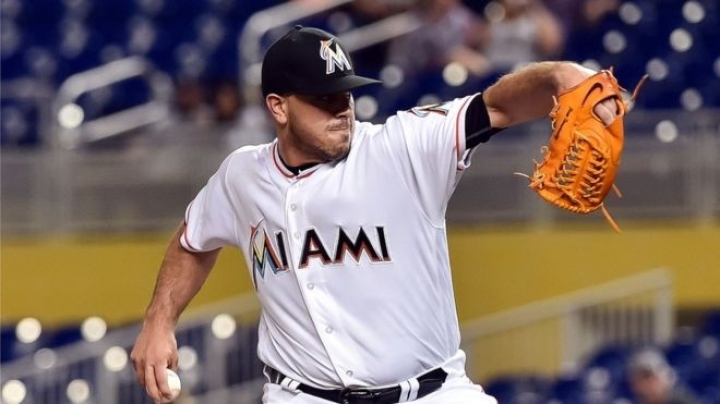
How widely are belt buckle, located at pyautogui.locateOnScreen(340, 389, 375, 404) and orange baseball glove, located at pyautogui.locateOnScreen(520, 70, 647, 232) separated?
79cm

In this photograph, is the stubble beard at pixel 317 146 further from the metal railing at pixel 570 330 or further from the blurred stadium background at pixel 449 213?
the metal railing at pixel 570 330

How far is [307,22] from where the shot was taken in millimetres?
12414

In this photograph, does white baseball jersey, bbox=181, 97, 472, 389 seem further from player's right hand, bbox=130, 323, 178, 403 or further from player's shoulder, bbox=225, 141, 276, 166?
player's right hand, bbox=130, 323, 178, 403

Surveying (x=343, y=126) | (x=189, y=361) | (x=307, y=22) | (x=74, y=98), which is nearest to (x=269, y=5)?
(x=307, y=22)

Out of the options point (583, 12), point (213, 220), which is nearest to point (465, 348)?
point (583, 12)

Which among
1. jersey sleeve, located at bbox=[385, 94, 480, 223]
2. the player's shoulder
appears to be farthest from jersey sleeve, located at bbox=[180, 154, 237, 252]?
jersey sleeve, located at bbox=[385, 94, 480, 223]

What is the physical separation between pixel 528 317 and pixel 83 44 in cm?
428

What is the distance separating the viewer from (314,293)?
4.96 m

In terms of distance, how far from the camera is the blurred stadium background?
1069cm

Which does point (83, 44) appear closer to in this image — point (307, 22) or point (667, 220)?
point (307, 22)

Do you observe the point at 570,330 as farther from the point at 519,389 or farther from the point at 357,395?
the point at 357,395

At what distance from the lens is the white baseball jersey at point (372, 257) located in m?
4.88

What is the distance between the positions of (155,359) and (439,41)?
6.89 metres

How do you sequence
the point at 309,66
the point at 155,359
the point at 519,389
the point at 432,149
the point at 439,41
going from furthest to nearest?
the point at 439,41 → the point at 519,389 → the point at 155,359 → the point at 309,66 → the point at 432,149
